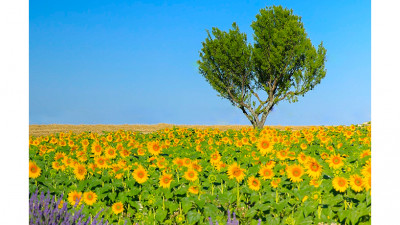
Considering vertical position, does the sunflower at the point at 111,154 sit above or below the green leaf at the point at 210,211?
above

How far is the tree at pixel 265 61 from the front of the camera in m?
23.6

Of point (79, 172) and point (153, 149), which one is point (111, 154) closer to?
point (153, 149)

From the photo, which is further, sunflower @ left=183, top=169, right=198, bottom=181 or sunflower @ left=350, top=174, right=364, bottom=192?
sunflower @ left=183, top=169, right=198, bottom=181

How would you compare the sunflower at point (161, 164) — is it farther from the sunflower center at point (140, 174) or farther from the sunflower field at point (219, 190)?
the sunflower center at point (140, 174)

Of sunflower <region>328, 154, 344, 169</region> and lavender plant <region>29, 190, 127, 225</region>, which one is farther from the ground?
sunflower <region>328, 154, 344, 169</region>

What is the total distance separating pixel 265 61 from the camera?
2402 cm

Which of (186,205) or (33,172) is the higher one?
(33,172)

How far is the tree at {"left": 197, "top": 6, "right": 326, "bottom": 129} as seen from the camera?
23.6m

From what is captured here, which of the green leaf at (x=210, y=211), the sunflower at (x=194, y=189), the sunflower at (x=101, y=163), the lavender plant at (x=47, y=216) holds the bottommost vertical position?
the green leaf at (x=210, y=211)

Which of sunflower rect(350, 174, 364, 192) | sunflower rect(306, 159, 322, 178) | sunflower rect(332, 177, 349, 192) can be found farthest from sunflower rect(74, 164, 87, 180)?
sunflower rect(350, 174, 364, 192)

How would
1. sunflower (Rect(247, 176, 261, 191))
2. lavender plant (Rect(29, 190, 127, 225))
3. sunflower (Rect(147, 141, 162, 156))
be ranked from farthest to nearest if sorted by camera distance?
sunflower (Rect(147, 141, 162, 156)) < sunflower (Rect(247, 176, 261, 191)) < lavender plant (Rect(29, 190, 127, 225))

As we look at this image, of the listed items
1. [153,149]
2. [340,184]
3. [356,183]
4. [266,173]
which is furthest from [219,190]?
[153,149]

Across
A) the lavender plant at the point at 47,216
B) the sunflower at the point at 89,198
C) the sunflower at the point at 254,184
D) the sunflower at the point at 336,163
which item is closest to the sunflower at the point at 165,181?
the sunflower at the point at 89,198

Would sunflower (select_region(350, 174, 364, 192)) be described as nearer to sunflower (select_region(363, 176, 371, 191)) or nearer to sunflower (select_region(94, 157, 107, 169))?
sunflower (select_region(363, 176, 371, 191))
